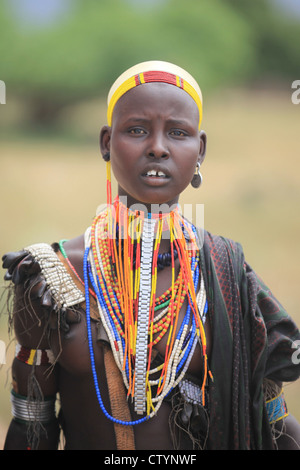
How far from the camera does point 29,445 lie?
2.10m

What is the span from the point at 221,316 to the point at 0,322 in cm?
327

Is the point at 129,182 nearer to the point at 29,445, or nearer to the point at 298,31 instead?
the point at 29,445

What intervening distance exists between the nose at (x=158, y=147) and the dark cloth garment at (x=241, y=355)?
17.6 inches

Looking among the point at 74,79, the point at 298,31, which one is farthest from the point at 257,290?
the point at 298,31

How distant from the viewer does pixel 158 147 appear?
185 cm

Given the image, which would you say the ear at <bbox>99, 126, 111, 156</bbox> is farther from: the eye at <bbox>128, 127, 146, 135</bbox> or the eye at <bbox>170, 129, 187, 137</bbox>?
the eye at <bbox>170, 129, 187, 137</bbox>

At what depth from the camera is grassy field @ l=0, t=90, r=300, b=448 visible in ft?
21.1

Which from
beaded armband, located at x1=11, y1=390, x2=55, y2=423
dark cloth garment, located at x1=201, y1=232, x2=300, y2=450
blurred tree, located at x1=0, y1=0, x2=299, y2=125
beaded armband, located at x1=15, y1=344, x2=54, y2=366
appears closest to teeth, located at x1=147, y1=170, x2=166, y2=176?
dark cloth garment, located at x1=201, y1=232, x2=300, y2=450

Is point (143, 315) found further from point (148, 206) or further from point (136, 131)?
point (136, 131)

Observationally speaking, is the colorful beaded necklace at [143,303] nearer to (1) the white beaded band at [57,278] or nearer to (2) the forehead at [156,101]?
(1) the white beaded band at [57,278]

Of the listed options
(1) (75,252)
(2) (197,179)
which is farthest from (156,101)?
(1) (75,252)

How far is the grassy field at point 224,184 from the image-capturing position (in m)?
6.43

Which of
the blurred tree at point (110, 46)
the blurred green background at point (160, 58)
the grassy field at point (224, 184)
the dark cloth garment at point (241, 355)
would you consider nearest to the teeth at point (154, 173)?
the dark cloth garment at point (241, 355)

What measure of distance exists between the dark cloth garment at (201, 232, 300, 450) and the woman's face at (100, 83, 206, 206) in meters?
0.37
